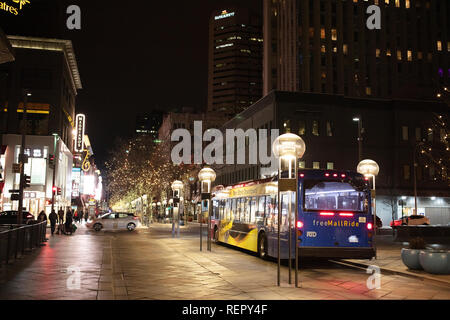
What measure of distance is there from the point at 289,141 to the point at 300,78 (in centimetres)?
7508

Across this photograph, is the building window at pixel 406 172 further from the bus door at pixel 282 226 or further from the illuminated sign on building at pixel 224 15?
the illuminated sign on building at pixel 224 15

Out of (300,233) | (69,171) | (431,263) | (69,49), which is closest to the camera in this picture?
(431,263)

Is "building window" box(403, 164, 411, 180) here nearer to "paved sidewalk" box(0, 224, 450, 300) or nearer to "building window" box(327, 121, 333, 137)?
"building window" box(327, 121, 333, 137)

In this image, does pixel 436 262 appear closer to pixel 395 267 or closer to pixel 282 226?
pixel 395 267

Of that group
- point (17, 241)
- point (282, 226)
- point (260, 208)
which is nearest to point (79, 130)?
point (17, 241)

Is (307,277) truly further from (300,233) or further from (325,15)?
(325,15)

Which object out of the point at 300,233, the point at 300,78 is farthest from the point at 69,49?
the point at 300,233

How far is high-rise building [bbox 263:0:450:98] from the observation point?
276ft

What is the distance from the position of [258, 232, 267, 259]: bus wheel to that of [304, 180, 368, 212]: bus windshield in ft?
11.3

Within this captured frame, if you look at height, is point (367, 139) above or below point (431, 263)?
above

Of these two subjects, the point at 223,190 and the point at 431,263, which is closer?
the point at 431,263

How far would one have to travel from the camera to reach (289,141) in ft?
41.0

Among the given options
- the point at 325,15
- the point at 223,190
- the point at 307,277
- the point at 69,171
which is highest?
the point at 325,15

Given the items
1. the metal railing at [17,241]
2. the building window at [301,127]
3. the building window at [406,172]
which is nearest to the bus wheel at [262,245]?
the metal railing at [17,241]
